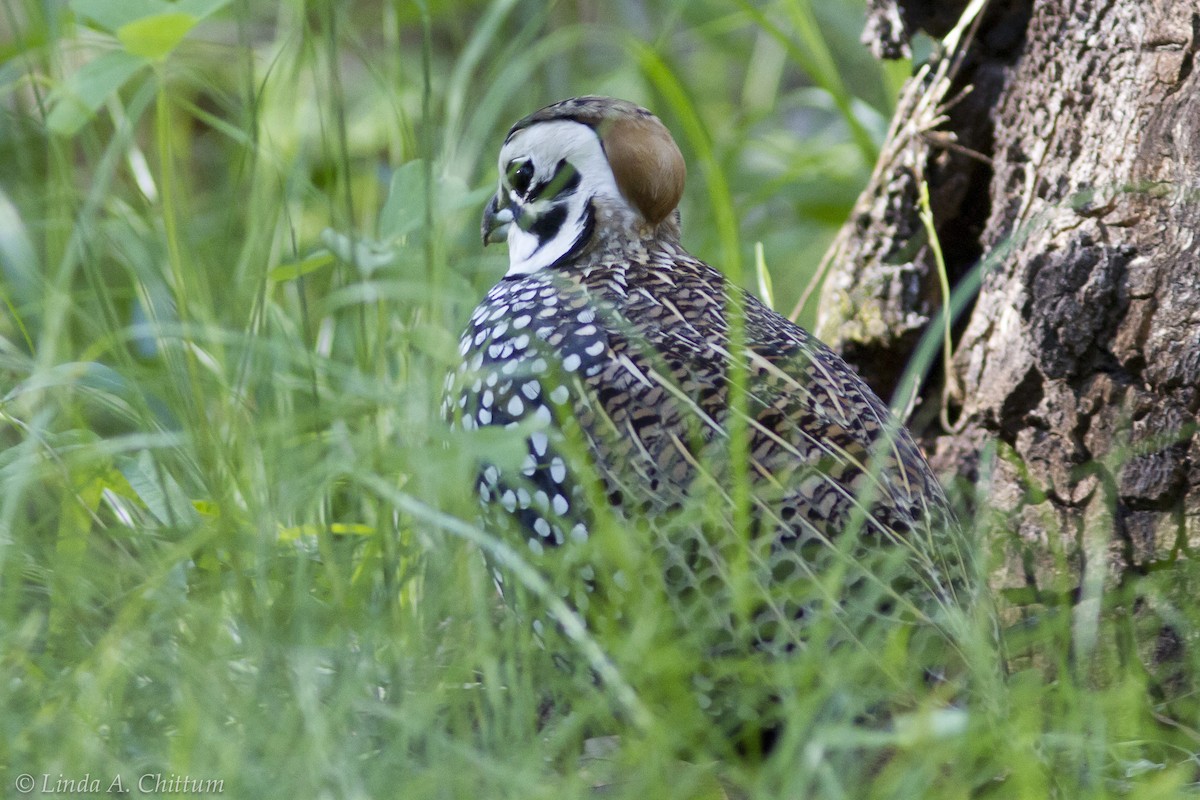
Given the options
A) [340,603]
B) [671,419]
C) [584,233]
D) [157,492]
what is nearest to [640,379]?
[671,419]

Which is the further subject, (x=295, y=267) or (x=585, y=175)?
(x=585, y=175)

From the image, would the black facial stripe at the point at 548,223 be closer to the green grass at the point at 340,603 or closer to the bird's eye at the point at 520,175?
the bird's eye at the point at 520,175

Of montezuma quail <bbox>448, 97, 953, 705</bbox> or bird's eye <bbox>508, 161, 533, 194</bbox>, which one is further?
bird's eye <bbox>508, 161, 533, 194</bbox>

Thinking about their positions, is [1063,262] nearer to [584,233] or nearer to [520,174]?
[584,233]

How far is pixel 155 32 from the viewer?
2.23 meters

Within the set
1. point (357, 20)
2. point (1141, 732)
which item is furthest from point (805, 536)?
point (357, 20)

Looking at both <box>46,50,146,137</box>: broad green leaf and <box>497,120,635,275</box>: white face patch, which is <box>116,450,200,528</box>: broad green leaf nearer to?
<box>46,50,146,137</box>: broad green leaf

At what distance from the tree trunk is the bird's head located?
0.71 metres

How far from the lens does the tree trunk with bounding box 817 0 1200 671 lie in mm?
2648

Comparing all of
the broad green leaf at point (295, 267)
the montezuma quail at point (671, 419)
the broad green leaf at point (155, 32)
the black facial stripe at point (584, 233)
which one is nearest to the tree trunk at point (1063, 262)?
the montezuma quail at point (671, 419)

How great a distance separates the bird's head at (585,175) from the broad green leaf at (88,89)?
34.1 inches

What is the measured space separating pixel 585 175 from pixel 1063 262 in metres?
1.04

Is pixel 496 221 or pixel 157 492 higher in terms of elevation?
pixel 496 221

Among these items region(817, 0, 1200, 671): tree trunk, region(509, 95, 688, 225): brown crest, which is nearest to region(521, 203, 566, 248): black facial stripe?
region(509, 95, 688, 225): brown crest
